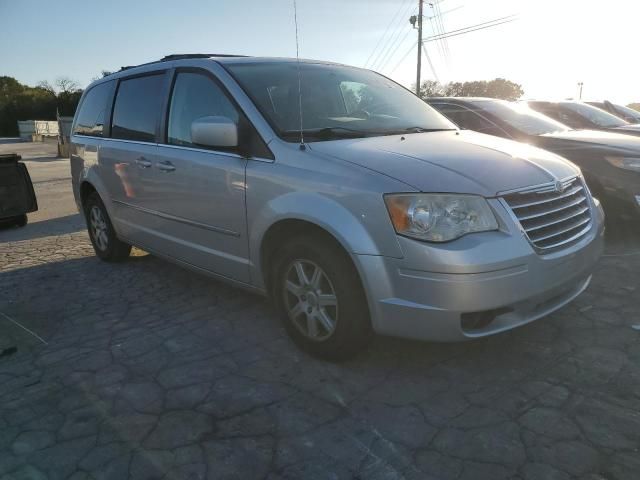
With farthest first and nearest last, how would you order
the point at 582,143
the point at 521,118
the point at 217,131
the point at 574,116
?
the point at 574,116
the point at 521,118
the point at 582,143
the point at 217,131

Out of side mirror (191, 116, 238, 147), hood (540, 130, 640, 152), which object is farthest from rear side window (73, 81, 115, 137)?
hood (540, 130, 640, 152)

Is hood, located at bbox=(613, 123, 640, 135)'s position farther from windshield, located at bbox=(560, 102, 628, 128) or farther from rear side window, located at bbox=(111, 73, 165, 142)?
rear side window, located at bbox=(111, 73, 165, 142)

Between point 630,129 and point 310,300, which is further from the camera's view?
point 630,129

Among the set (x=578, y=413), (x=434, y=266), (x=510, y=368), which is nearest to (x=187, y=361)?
(x=434, y=266)

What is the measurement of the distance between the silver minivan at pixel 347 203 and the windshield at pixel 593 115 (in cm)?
424

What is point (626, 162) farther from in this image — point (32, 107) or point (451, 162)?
point (32, 107)

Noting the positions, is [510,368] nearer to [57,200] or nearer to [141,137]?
[141,137]

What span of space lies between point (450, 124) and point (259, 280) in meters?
1.93

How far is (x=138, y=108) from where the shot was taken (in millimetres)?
4441

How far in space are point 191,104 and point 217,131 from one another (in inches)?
31.8

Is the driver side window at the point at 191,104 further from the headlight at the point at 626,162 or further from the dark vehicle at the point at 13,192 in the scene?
the dark vehicle at the point at 13,192

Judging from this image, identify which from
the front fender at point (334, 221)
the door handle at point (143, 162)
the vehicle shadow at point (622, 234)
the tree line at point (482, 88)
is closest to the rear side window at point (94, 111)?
the door handle at point (143, 162)

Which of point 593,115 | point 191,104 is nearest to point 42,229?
point 191,104

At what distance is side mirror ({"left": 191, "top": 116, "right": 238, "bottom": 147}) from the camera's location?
3.15m
